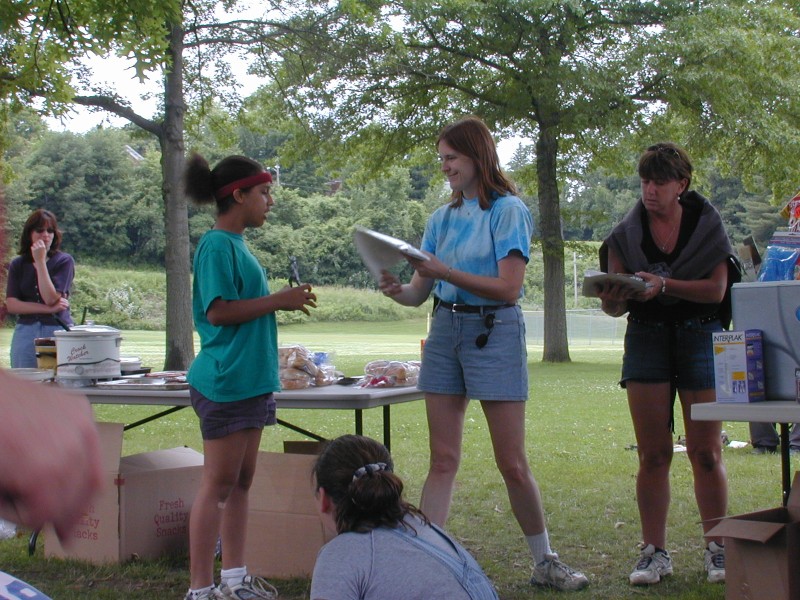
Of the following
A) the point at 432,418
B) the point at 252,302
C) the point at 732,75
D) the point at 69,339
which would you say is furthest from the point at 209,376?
the point at 732,75

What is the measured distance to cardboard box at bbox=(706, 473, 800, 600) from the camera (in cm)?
267

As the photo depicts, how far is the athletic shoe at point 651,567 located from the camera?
357 centimetres

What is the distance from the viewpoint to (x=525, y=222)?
3277 millimetres

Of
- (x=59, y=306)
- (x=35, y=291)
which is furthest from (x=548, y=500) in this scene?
(x=35, y=291)

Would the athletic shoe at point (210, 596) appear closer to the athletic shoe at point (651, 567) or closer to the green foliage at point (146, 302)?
the athletic shoe at point (651, 567)

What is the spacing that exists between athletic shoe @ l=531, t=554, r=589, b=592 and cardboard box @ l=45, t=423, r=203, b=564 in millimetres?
1681

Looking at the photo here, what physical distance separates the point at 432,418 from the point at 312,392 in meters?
0.54

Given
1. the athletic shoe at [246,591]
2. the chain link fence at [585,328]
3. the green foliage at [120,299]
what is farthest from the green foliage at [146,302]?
the athletic shoe at [246,591]

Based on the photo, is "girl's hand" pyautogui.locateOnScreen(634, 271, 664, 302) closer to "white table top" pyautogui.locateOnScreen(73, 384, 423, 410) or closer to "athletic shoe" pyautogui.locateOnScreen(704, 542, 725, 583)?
"white table top" pyautogui.locateOnScreen(73, 384, 423, 410)

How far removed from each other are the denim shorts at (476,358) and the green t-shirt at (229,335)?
1.97 feet

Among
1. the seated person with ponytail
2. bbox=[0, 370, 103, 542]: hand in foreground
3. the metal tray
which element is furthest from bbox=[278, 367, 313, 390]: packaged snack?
bbox=[0, 370, 103, 542]: hand in foreground

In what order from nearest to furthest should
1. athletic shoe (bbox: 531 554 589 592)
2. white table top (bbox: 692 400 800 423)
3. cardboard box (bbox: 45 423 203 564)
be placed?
white table top (bbox: 692 400 800 423) < athletic shoe (bbox: 531 554 589 592) < cardboard box (bbox: 45 423 203 564)

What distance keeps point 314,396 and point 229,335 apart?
0.49m

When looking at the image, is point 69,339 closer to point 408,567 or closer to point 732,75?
point 408,567
